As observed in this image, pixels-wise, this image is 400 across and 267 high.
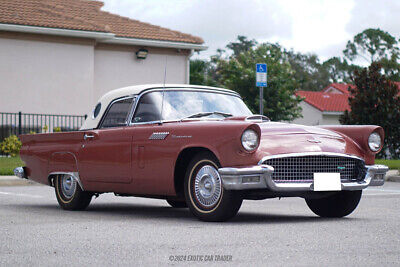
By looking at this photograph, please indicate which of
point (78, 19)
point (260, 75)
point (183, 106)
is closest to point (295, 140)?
point (183, 106)

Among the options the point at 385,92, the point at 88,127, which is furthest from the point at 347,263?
the point at 385,92

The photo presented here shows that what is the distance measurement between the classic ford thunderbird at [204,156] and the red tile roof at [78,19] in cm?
1511

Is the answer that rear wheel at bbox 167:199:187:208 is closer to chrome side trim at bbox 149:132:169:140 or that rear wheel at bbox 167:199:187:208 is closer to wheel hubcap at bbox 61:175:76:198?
wheel hubcap at bbox 61:175:76:198

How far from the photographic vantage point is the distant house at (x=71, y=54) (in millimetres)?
23953

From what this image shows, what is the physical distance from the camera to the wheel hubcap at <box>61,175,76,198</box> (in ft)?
31.4

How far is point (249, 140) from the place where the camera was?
23.9 ft

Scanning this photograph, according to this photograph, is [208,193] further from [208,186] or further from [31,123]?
[31,123]

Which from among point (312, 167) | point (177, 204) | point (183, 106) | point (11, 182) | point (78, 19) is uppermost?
point (78, 19)

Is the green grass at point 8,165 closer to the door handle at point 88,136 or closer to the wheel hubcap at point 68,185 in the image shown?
the wheel hubcap at point 68,185

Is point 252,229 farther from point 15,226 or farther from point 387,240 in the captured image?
point 15,226

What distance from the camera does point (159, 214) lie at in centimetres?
901

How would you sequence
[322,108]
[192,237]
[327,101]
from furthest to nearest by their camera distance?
[327,101] → [322,108] → [192,237]

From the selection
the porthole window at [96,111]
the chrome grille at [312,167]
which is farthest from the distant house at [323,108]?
the chrome grille at [312,167]

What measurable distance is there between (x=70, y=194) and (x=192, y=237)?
11.6 feet
